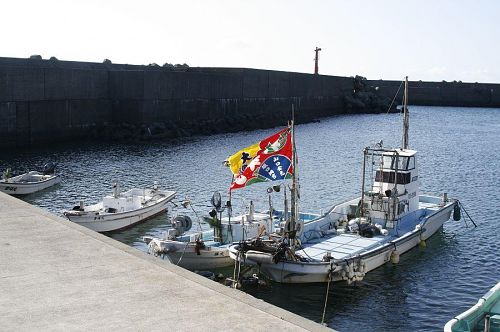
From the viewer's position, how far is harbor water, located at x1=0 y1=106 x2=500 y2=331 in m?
19.1

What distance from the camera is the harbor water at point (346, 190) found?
19125 mm

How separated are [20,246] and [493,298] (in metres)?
10.8

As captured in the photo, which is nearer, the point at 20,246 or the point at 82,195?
the point at 20,246

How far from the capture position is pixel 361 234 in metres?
23.0

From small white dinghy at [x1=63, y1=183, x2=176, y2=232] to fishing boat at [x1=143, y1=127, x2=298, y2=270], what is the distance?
4.49 m

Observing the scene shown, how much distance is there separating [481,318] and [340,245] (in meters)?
7.89

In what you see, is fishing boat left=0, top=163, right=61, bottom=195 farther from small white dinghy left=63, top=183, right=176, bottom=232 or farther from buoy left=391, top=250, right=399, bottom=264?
buoy left=391, top=250, right=399, bottom=264

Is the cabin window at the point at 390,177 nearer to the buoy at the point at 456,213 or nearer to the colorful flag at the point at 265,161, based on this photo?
the buoy at the point at 456,213

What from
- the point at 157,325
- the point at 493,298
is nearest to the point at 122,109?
the point at 493,298

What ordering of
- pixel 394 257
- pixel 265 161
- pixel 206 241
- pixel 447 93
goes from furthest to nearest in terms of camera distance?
1. pixel 447 93
2. pixel 206 241
3. pixel 394 257
4. pixel 265 161

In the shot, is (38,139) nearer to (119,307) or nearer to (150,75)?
(150,75)

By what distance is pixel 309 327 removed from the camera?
27.9 ft

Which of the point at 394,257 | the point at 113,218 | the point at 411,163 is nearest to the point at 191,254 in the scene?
the point at 394,257

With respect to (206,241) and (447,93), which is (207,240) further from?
(447,93)
